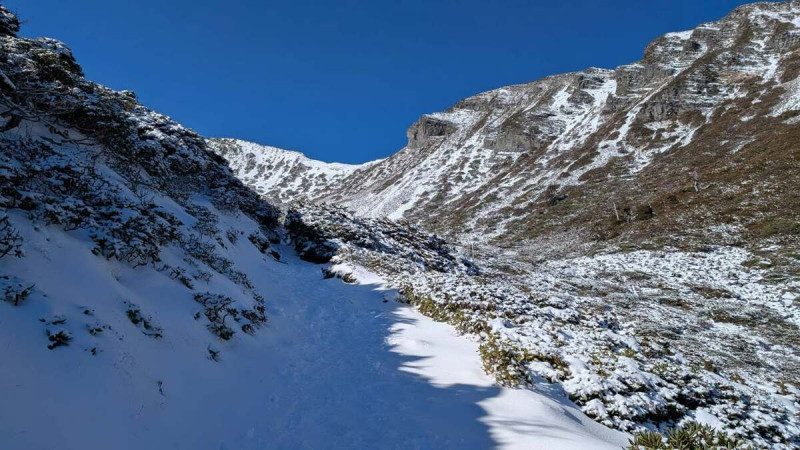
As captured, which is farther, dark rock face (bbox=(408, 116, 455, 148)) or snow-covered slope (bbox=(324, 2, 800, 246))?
dark rock face (bbox=(408, 116, 455, 148))

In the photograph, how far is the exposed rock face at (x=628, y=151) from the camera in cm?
4209

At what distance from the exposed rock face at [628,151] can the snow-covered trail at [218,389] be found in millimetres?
34582

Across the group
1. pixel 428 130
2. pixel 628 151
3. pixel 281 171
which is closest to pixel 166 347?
pixel 628 151

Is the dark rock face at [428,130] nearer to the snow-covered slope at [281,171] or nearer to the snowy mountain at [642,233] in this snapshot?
the snowy mountain at [642,233]

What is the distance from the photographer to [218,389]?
6945 millimetres

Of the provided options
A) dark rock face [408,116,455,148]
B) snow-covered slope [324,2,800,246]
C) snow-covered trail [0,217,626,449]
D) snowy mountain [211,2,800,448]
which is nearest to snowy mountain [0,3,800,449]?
snow-covered trail [0,217,626,449]

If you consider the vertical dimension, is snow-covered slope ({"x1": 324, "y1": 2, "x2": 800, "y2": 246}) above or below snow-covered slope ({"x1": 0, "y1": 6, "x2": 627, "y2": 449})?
above

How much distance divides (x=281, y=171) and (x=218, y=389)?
6898 inches

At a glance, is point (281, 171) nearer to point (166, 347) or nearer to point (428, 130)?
point (428, 130)

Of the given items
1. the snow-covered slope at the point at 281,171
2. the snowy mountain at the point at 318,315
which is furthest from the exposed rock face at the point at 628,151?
the snow-covered slope at the point at 281,171

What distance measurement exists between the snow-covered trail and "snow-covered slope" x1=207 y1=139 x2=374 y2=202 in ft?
436

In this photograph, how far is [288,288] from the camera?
1659 centimetres

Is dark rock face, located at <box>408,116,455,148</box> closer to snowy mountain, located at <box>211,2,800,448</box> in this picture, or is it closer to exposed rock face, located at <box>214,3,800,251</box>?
exposed rock face, located at <box>214,3,800,251</box>

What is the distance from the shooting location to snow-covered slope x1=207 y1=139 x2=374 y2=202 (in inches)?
5896
